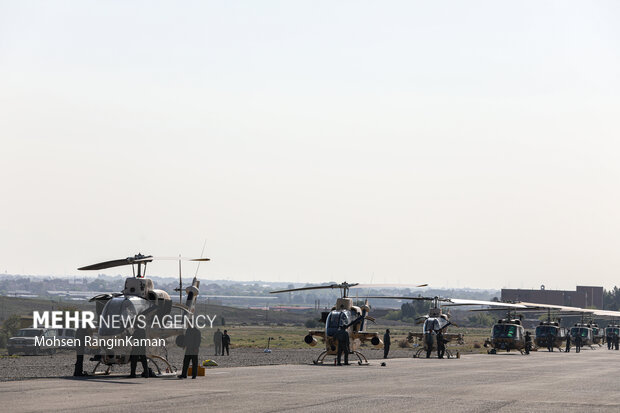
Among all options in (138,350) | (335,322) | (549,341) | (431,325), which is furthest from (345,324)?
(549,341)

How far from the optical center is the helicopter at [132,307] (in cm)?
3109

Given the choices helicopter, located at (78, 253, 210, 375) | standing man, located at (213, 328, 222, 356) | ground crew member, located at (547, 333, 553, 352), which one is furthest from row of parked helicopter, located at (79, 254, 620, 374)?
ground crew member, located at (547, 333, 553, 352)

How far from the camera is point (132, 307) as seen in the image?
104 ft

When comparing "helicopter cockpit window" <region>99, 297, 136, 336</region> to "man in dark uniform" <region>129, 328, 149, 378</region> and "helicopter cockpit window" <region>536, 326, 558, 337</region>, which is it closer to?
"man in dark uniform" <region>129, 328, 149, 378</region>

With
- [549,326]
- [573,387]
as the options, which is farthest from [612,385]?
[549,326]

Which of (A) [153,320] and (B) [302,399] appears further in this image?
(A) [153,320]

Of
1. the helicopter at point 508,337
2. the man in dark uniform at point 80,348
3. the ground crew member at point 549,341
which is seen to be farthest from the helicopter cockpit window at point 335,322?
the ground crew member at point 549,341

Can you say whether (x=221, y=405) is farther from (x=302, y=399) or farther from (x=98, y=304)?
(x=98, y=304)

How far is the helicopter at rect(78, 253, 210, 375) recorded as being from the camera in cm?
3109

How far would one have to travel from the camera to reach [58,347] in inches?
2069

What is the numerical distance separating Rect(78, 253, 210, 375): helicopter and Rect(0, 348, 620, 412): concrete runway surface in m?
0.86

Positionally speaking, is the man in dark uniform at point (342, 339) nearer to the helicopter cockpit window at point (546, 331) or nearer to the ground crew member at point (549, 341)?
the ground crew member at point (549, 341)

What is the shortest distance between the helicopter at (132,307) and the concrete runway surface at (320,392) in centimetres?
86

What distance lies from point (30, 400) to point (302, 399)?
6.91 meters
